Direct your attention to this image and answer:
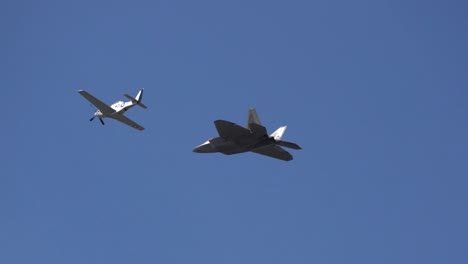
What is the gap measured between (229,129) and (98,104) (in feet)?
141

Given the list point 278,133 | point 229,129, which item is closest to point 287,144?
point 278,133

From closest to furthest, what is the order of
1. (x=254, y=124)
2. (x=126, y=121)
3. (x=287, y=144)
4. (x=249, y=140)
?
(x=254, y=124) → (x=287, y=144) → (x=249, y=140) → (x=126, y=121)

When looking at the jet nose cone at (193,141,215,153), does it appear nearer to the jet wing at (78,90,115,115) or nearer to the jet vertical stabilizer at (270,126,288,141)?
the jet vertical stabilizer at (270,126,288,141)

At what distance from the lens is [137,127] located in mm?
113312

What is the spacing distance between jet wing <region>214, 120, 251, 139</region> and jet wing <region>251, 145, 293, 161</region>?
443cm

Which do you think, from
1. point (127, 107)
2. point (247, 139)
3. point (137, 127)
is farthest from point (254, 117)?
point (137, 127)

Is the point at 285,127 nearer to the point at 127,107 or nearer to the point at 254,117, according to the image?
the point at 254,117

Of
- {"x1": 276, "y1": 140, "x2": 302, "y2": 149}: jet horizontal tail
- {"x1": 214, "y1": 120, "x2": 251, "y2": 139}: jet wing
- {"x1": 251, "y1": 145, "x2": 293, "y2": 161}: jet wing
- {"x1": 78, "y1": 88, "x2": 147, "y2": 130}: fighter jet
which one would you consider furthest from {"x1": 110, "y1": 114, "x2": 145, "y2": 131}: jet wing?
{"x1": 276, "y1": 140, "x2": 302, "y2": 149}: jet horizontal tail

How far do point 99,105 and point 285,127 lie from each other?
42749 mm

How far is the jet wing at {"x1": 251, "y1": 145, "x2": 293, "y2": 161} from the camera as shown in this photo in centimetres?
6931

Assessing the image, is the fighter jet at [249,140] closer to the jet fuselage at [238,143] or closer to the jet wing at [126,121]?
the jet fuselage at [238,143]

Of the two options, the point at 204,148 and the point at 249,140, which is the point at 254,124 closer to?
the point at 249,140

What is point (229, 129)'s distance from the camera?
6450 centimetres

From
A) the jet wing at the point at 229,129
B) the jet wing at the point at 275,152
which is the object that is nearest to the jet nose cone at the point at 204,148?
the jet wing at the point at 229,129
